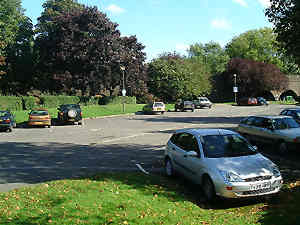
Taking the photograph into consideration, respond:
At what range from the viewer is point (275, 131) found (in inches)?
536

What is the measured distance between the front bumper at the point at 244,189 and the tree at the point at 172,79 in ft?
182

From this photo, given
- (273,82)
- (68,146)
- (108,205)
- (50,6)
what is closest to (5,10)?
(50,6)

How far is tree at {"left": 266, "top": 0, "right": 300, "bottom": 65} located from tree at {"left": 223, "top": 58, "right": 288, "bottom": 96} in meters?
53.7

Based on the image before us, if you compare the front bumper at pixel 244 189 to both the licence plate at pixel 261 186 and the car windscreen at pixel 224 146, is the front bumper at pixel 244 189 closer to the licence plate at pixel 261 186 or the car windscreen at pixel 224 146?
the licence plate at pixel 261 186

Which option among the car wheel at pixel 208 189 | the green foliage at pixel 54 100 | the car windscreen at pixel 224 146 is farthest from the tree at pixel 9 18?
the car wheel at pixel 208 189

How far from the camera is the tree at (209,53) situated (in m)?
105

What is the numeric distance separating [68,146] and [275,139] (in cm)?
936

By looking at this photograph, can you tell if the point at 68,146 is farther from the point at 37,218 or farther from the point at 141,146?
the point at 37,218

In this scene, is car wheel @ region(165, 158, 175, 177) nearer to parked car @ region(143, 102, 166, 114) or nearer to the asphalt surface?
the asphalt surface

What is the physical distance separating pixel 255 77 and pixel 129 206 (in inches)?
2601

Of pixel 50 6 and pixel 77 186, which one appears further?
pixel 50 6

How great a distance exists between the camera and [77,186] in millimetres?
8469

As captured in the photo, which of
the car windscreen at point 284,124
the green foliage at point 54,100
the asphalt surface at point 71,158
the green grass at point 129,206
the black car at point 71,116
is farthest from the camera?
the green foliage at point 54,100

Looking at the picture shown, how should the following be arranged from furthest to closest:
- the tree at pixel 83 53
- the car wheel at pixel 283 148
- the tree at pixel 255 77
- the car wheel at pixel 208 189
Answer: the tree at pixel 255 77 → the tree at pixel 83 53 → the car wheel at pixel 283 148 → the car wheel at pixel 208 189
